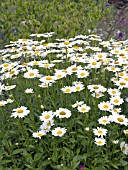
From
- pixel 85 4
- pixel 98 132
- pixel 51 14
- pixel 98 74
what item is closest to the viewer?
pixel 98 132

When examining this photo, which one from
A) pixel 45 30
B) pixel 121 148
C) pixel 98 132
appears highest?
pixel 45 30

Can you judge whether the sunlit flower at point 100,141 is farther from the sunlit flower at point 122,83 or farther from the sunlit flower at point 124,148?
the sunlit flower at point 122,83

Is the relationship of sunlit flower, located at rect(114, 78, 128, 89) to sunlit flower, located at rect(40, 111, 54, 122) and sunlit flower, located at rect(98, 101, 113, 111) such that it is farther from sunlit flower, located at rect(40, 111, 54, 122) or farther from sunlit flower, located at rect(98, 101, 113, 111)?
sunlit flower, located at rect(40, 111, 54, 122)

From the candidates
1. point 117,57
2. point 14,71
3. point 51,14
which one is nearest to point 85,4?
point 51,14

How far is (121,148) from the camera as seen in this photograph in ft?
8.82

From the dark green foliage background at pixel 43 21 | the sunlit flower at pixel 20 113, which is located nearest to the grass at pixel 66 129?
the sunlit flower at pixel 20 113

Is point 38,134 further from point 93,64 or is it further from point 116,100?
point 93,64

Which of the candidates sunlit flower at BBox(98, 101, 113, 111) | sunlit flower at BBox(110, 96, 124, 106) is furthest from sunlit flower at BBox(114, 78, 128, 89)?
sunlit flower at BBox(98, 101, 113, 111)

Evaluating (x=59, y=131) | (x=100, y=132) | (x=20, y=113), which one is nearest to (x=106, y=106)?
(x=100, y=132)

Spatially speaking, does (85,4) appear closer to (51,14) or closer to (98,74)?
(51,14)

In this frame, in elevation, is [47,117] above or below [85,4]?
below

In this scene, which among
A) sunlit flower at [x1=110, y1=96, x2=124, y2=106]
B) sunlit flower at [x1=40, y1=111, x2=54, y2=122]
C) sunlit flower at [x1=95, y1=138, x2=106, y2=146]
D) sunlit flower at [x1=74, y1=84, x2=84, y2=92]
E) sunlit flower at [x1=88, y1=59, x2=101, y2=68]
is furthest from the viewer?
sunlit flower at [x1=88, y1=59, x2=101, y2=68]

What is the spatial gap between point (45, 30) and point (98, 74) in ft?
5.88

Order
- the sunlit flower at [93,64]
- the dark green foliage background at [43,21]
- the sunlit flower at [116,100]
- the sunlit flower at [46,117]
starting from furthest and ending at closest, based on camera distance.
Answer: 1. the dark green foliage background at [43,21]
2. the sunlit flower at [93,64]
3. the sunlit flower at [116,100]
4. the sunlit flower at [46,117]
